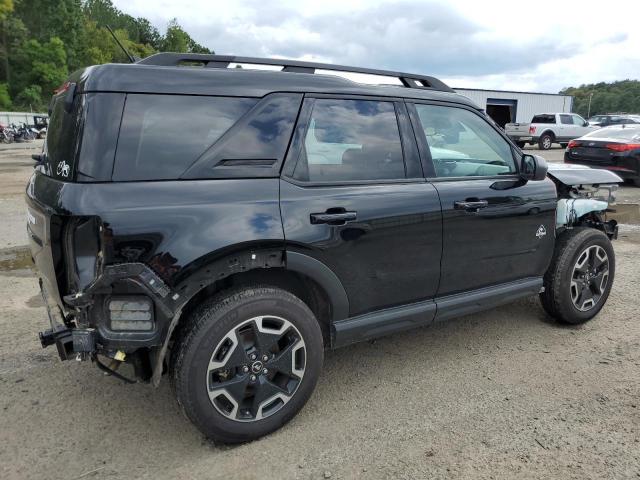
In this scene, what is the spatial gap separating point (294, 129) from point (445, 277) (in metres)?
1.38

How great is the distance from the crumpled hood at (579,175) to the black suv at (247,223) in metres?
1.00

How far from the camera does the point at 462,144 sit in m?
3.65

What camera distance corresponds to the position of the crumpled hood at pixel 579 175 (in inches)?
168

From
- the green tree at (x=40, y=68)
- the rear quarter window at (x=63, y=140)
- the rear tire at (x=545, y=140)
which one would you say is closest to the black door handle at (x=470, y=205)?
Result: the rear quarter window at (x=63, y=140)

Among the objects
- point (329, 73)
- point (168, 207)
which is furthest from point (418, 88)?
point (168, 207)

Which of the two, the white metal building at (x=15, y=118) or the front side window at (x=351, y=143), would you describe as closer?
the front side window at (x=351, y=143)

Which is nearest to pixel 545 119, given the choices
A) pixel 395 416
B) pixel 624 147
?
pixel 624 147

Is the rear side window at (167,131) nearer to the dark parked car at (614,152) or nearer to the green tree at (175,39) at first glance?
the dark parked car at (614,152)

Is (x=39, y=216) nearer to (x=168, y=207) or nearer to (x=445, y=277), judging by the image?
(x=168, y=207)

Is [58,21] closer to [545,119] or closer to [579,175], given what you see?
[545,119]

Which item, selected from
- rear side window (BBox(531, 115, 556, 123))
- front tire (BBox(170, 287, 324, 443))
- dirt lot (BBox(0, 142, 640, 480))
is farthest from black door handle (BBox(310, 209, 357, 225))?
rear side window (BBox(531, 115, 556, 123))

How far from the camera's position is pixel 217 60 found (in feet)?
9.04

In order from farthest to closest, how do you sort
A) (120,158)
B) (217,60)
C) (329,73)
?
(329,73) < (217,60) < (120,158)

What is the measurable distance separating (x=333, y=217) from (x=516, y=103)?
3491cm
